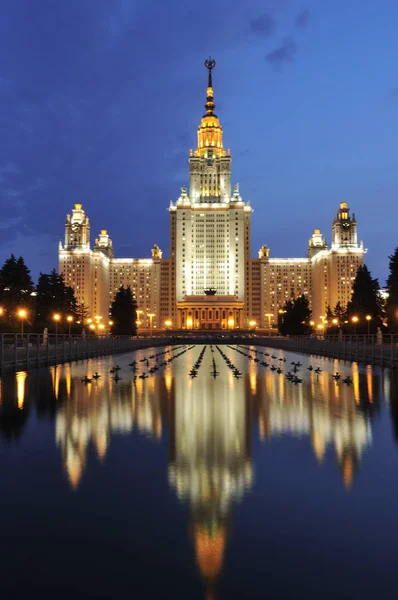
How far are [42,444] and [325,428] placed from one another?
5839 millimetres

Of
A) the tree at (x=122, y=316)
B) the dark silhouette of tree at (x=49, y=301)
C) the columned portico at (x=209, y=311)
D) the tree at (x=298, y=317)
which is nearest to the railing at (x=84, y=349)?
the dark silhouette of tree at (x=49, y=301)

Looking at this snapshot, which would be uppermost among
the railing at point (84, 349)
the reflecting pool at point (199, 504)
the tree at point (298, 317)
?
the tree at point (298, 317)

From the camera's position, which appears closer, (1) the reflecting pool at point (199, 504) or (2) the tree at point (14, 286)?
(1) the reflecting pool at point (199, 504)

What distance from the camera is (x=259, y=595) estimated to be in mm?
4512

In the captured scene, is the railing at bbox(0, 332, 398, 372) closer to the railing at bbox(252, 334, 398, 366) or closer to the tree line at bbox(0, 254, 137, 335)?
the railing at bbox(252, 334, 398, 366)

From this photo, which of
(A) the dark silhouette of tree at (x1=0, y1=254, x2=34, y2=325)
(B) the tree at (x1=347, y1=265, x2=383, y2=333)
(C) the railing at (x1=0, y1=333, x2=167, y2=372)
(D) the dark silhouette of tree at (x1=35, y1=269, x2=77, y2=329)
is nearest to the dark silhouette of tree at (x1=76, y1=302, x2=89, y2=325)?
(D) the dark silhouette of tree at (x1=35, y1=269, x2=77, y2=329)

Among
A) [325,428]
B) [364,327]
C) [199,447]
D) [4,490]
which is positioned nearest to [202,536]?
[4,490]

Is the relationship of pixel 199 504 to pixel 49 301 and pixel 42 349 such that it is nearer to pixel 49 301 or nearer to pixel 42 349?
pixel 42 349

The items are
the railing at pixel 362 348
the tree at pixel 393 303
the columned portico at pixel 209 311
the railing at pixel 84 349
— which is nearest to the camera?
the railing at pixel 84 349

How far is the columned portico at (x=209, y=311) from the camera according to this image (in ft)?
647

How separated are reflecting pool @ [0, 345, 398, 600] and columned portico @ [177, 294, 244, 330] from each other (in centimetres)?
18234

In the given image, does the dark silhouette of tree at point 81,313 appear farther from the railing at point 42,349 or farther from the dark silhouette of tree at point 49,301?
the railing at point 42,349

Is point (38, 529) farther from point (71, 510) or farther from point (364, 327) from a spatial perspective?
point (364, 327)

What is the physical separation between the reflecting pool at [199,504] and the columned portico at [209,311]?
182 meters
